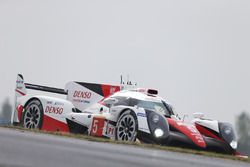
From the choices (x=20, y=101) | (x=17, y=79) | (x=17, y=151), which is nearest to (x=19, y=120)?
(x=20, y=101)

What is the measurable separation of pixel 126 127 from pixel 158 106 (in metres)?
1.83

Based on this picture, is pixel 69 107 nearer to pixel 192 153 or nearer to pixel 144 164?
pixel 192 153

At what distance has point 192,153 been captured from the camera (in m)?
14.2

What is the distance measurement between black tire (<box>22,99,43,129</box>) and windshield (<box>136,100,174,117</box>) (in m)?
3.46

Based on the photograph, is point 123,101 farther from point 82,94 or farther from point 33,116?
point 33,116

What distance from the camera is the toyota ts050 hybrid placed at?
16922 millimetres

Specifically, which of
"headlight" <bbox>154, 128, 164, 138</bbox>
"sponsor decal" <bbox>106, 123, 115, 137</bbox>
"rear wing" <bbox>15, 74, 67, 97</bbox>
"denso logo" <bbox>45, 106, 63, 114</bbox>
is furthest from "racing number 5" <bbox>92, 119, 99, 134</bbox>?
"rear wing" <bbox>15, 74, 67, 97</bbox>

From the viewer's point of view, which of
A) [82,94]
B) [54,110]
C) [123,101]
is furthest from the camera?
[82,94]

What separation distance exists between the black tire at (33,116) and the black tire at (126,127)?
3560 millimetres

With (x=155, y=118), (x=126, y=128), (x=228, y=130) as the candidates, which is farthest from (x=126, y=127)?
(x=228, y=130)

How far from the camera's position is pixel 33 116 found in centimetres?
2055

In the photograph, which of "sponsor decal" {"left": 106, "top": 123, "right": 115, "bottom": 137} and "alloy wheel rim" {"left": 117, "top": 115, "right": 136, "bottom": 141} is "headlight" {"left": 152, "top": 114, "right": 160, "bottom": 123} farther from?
"sponsor decal" {"left": 106, "top": 123, "right": 115, "bottom": 137}

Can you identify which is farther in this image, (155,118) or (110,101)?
(110,101)

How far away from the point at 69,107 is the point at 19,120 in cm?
185
